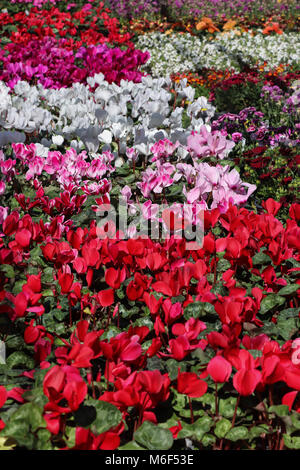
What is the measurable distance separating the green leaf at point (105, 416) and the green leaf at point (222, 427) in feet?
1.13

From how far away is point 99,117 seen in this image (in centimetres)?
418

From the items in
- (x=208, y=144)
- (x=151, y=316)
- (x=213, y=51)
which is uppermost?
(x=213, y=51)

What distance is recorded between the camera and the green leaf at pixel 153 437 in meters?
1.37

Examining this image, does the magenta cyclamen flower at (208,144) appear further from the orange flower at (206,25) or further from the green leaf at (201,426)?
the orange flower at (206,25)

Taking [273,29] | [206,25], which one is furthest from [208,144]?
[273,29]

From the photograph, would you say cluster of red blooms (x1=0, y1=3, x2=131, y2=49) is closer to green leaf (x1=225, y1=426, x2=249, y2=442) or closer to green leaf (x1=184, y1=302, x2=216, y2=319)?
green leaf (x1=184, y1=302, x2=216, y2=319)

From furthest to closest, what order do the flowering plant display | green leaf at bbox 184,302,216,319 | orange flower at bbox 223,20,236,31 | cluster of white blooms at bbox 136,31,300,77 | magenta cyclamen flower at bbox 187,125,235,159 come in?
1. orange flower at bbox 223,20,236,31
2. cluster of white blooms at bbox 136,31,300,77
3. magenta cyclamen flower at bbox 187,125,235,159
4. green leaf at bbox 184,302,216,319
5. the flowering plant display

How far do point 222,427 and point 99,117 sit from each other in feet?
10.7

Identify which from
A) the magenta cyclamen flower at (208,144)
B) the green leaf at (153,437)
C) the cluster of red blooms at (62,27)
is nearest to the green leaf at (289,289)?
the green leaf at (153,437)

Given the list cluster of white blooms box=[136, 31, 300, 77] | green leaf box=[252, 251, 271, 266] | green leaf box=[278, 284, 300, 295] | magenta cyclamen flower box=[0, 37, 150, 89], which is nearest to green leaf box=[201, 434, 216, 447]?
green leaf box=[278, 284, 300, 295]

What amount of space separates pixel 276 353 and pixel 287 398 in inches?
5.6

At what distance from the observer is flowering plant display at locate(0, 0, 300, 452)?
1.44m

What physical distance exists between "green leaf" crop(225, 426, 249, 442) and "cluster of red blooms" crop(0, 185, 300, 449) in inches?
6.4

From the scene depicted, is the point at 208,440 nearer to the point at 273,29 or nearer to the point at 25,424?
the point at 25,424
